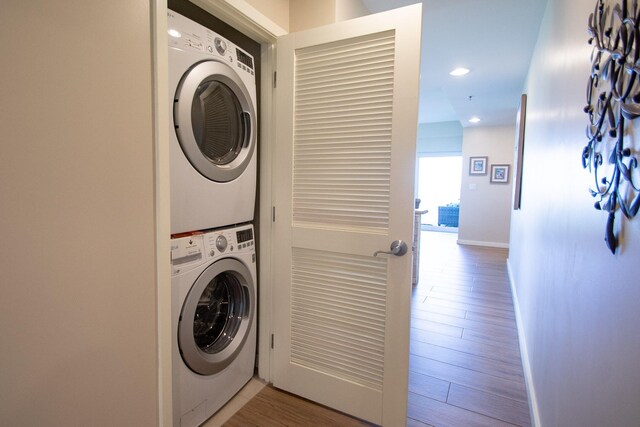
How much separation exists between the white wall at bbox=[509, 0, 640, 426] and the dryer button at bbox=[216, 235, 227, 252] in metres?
1.45

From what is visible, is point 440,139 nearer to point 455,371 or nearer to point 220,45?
point 455,371

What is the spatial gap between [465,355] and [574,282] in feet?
4.74

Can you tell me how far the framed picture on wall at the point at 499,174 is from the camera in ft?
19.6

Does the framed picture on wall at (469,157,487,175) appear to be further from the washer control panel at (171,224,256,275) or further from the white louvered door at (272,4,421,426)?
the washer control panel at (171,224,256,275)

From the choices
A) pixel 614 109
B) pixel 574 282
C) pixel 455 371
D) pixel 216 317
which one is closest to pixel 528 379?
pixel 455 371

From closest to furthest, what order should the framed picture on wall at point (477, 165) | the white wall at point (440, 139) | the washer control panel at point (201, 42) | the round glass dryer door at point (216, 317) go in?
the washer control panel at point (201, 42) < the round glass dryer door at point (216, 317) < the framed picture on wall at point (477, 165) < the white wall at point (440, 139)

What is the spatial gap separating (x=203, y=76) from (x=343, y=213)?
0.92 m

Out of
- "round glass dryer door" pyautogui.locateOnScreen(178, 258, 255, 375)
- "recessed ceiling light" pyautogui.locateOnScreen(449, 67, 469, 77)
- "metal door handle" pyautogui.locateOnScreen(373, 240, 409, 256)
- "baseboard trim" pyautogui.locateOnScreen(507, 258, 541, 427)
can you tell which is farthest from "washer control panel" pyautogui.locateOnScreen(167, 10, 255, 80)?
"recessed ceiling light" pyautogui.locateOnScreen(449, 67, 469, 77)

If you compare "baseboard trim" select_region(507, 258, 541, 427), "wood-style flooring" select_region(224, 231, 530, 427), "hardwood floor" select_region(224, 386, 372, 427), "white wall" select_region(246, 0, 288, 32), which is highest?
"white wall" select_region(246, 0, 288, 32)

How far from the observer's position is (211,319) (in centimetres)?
167

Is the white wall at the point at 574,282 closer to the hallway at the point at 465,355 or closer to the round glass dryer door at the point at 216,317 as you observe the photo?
the hallway at the point at 465,355

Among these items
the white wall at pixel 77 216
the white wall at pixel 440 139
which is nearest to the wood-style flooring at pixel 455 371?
the white wall at pixel 77 216

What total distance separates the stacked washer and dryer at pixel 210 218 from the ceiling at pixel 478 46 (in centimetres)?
129

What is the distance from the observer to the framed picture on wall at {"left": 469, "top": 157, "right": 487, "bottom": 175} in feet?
20.3
